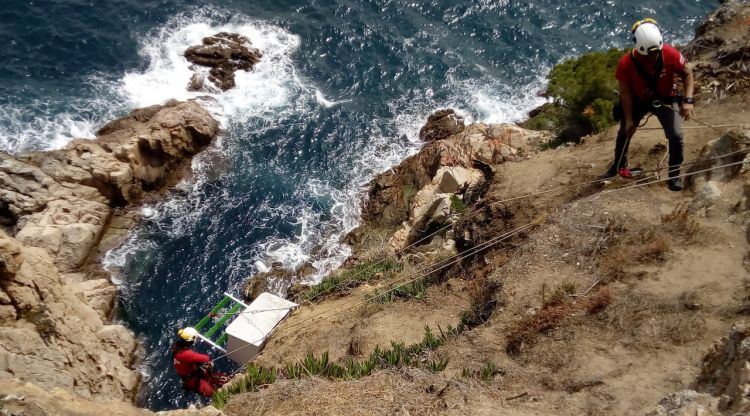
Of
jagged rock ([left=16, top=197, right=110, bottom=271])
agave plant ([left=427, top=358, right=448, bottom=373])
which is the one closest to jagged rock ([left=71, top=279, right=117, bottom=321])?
jagged rock ([left=16, top=197, right=110, bottom=271])

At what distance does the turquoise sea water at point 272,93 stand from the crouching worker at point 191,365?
332 cm

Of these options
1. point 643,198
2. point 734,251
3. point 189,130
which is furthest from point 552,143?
point 189,130

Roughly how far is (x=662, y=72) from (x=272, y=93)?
18.6m

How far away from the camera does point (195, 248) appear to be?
770 inches

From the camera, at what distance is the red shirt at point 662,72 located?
9.13 m

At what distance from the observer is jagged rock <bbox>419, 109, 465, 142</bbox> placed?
2325 centimetres

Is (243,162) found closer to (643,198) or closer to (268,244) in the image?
(268,244)

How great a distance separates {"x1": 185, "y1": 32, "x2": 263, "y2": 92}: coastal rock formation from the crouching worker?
15202 millimetres

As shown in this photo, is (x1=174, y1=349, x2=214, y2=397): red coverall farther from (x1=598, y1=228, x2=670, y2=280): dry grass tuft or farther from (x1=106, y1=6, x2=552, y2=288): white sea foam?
(x1=598, y1=228, x2=670, y2=280): dry grass tuft

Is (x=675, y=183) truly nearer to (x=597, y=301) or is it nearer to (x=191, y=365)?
(x=597, y=301)

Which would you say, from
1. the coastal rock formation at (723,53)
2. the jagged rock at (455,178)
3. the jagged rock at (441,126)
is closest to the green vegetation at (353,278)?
the jagged rock at (455,178)

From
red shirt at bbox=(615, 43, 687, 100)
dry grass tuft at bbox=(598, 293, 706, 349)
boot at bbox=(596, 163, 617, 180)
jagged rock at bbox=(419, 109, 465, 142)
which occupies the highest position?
jagged rock at bbox=(419, 109, 465, 142)

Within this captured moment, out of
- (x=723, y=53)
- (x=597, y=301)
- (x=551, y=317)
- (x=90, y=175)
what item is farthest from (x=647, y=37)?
(x=90, y=175)

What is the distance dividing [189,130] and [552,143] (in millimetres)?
13663
